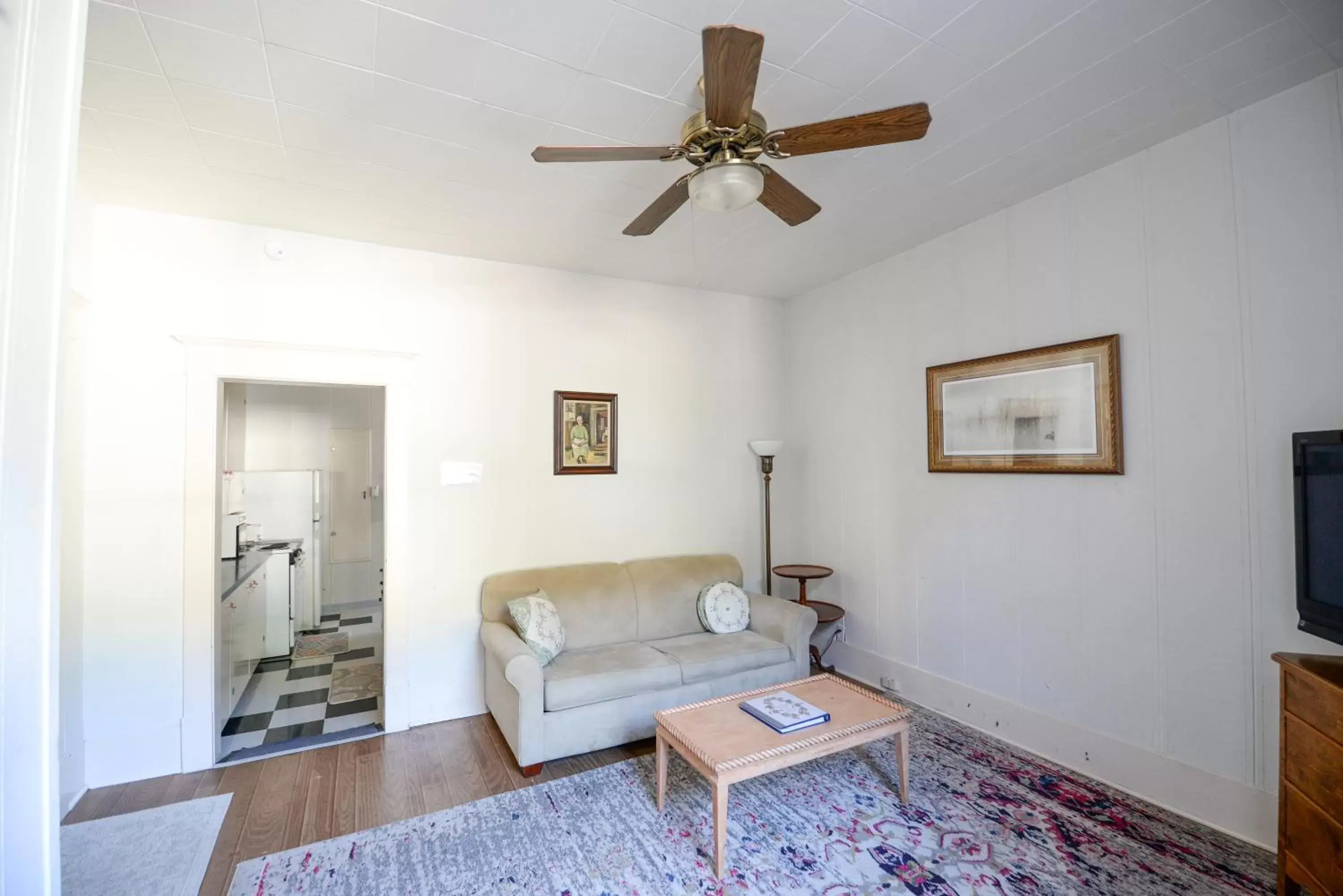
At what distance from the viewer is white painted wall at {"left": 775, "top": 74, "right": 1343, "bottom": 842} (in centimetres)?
217

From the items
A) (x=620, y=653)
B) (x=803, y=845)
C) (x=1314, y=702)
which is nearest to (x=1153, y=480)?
(x=1314, y=702)

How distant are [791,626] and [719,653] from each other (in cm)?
52

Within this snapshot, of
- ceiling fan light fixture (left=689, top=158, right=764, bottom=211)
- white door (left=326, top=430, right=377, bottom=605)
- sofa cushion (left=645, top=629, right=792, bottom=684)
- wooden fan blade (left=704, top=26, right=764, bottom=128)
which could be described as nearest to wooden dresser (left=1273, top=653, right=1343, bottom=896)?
sofa cushion (left=645, top=629, right=792, bottom=684)

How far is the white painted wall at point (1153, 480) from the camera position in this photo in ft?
7.12

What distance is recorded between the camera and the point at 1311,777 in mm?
1710

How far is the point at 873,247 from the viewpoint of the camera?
3.64 m

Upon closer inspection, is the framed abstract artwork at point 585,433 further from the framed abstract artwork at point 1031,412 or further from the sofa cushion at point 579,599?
the framed abstract artwork at point 1031,412

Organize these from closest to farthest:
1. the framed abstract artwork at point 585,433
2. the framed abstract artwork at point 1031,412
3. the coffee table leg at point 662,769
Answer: the coffee table leg at point 662,769
the framed abstract artwork at point 1031,412
the framed abstract artwork at point 585,433

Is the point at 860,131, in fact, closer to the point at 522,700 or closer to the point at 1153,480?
the point at 1153,480

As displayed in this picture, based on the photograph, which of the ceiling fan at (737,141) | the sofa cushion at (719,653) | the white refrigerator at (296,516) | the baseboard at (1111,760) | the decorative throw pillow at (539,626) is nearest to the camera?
the ceiling fan at (737,141)

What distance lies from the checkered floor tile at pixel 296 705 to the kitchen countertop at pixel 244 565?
2.51 feet

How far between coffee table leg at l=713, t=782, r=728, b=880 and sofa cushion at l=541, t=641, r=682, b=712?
0.99 meters

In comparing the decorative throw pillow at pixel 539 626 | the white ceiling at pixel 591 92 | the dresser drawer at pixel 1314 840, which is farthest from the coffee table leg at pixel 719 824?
the white ceiling at pixel 591 92

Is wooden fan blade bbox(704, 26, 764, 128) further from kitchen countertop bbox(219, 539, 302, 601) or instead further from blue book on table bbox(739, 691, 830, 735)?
kitchen countertop bbox(219, 539, 302, 601)
